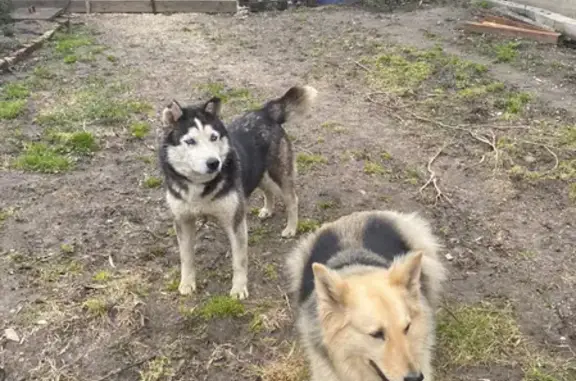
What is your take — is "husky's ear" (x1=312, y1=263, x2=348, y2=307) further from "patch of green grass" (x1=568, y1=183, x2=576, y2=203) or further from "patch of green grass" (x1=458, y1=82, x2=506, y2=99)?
"patch of green grass" (x1=458, y1=82, x2=506, y2=99)

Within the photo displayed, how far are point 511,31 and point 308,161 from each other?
501 cm

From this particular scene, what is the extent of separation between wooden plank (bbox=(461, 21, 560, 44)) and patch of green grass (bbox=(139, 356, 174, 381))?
7.58 metres

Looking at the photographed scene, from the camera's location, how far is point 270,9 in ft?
39.0

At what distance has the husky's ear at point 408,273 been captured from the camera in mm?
2549

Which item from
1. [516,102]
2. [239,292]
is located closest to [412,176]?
[516,102]

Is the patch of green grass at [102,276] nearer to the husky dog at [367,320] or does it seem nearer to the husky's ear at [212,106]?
the husky's ear at [212,106]

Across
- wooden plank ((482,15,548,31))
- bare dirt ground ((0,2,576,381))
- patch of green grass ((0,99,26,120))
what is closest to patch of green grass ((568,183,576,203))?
bare dirt ground ((0,2,576,381))

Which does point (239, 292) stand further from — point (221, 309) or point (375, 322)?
point (375, 322)

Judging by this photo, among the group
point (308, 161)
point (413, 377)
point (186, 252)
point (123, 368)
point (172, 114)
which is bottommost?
point (123, 368)

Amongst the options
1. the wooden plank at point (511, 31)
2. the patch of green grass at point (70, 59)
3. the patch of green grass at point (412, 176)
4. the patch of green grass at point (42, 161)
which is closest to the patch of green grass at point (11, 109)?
the patch of green grass at point (42, 161)

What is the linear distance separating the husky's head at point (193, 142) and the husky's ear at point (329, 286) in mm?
1467

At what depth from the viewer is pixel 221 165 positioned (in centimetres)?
387

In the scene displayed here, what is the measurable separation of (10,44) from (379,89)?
5411 millimetres

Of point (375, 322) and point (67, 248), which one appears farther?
point (67, 248)
